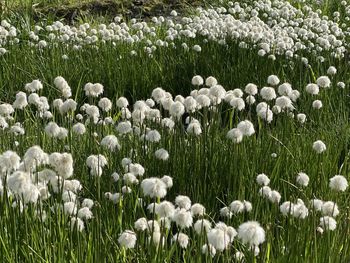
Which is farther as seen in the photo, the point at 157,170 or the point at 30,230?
the point at 157,170

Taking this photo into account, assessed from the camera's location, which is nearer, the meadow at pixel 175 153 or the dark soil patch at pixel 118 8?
the meadow at pixel 175 153

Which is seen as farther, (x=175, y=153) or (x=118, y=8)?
(x=118, y=8)

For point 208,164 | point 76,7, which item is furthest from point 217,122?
point 76,7

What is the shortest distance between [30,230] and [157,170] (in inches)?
48.7

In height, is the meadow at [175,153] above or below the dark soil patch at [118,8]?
above

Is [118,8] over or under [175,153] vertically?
under

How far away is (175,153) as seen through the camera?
3.84 meters

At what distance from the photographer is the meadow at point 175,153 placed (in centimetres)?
252

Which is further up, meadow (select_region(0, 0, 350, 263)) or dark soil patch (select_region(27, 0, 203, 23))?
meadow (select_region(0, 0, 350, 263))

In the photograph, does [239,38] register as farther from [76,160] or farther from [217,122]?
[76,160]

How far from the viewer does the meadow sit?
8.27 feet

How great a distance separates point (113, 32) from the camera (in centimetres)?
754

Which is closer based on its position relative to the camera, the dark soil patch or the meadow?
the meadow

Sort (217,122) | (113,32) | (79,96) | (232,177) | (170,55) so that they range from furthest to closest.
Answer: (113,32), (170,55), (79,96), (217,122), (232,177)
